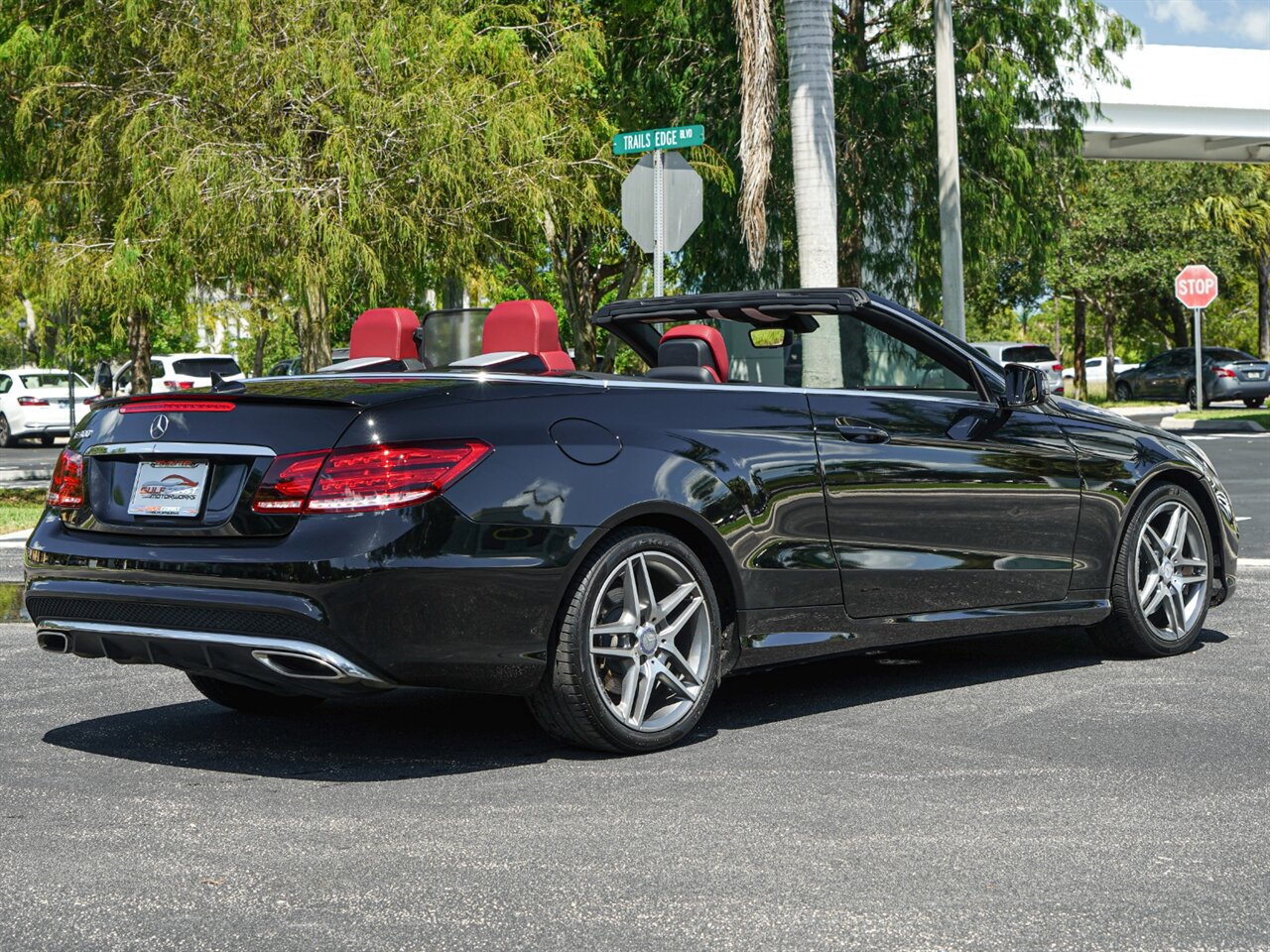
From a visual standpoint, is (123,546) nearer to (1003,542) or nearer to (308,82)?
(1003,542)

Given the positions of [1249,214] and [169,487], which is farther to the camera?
[1249,214]

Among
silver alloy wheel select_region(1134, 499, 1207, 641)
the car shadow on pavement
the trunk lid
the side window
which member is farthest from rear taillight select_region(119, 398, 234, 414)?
silver alloy wheel select_region(1134, 499, 1207, 641)

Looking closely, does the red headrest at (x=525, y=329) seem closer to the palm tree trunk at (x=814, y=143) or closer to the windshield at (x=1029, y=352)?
the palm tree trunk at (x=814, y=143)

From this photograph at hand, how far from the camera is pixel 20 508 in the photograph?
18.3 m

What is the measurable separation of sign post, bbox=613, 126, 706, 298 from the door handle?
5.88m

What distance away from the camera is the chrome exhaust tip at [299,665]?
5.18m

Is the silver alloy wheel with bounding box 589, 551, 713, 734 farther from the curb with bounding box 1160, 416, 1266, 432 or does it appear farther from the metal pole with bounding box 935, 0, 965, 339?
the curb with bounding box 1160, 416, 1266, 432

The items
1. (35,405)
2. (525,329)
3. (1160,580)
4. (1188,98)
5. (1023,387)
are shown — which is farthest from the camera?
(1188,98)

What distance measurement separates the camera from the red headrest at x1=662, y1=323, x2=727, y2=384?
664 cm

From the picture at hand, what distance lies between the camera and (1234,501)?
1512 centimetres

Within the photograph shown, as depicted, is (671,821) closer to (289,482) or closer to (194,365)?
(289,482)

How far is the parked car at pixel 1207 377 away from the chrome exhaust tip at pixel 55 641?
3768 cm

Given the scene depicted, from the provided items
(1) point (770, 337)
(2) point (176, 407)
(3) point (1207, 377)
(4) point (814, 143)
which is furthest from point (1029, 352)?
(2) point (176, 407)

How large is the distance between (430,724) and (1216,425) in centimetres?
2608
